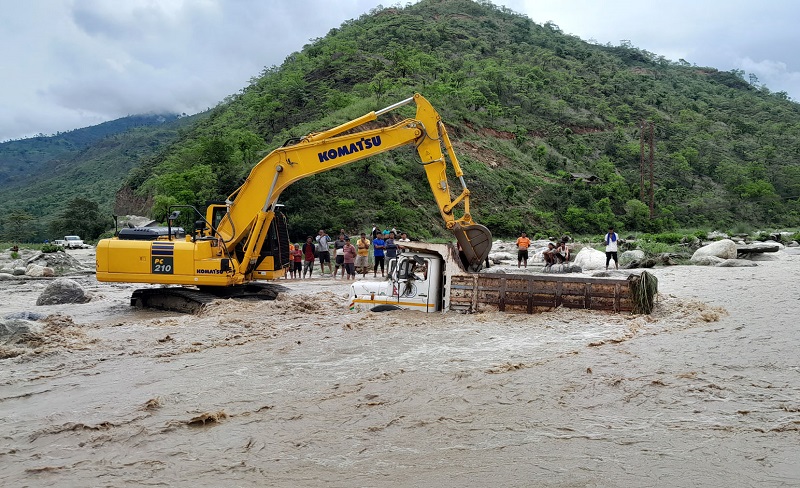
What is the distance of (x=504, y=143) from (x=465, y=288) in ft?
133

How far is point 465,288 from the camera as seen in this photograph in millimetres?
12297

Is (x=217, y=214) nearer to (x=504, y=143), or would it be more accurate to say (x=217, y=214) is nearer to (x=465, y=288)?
(x=465, y=288)

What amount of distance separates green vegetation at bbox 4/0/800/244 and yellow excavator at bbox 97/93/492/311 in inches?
797

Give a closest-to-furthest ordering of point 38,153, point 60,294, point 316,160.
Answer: point 316,160 → point 60,294 → point 38,153

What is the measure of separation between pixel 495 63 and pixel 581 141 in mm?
16860

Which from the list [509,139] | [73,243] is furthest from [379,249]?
[509,139]

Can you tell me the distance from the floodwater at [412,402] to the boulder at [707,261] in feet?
35.8

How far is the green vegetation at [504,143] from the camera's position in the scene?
3934cm

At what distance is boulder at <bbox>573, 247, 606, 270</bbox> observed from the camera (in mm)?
22016

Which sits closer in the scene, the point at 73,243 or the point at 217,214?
the point at 217,214

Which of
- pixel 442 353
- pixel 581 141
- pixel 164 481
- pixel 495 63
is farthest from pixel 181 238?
pixel 495 63

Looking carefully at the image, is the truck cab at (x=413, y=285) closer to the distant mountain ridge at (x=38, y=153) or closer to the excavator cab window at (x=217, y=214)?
the excavator cab window at (x=217, y=214)

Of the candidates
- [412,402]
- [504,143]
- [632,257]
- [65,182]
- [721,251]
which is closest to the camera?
[412,402]

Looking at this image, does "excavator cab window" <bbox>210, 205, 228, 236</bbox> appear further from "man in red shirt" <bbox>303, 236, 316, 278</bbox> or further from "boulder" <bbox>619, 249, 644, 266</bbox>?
"boulder" <bbox>619, 249, 644, 266</bbox>
